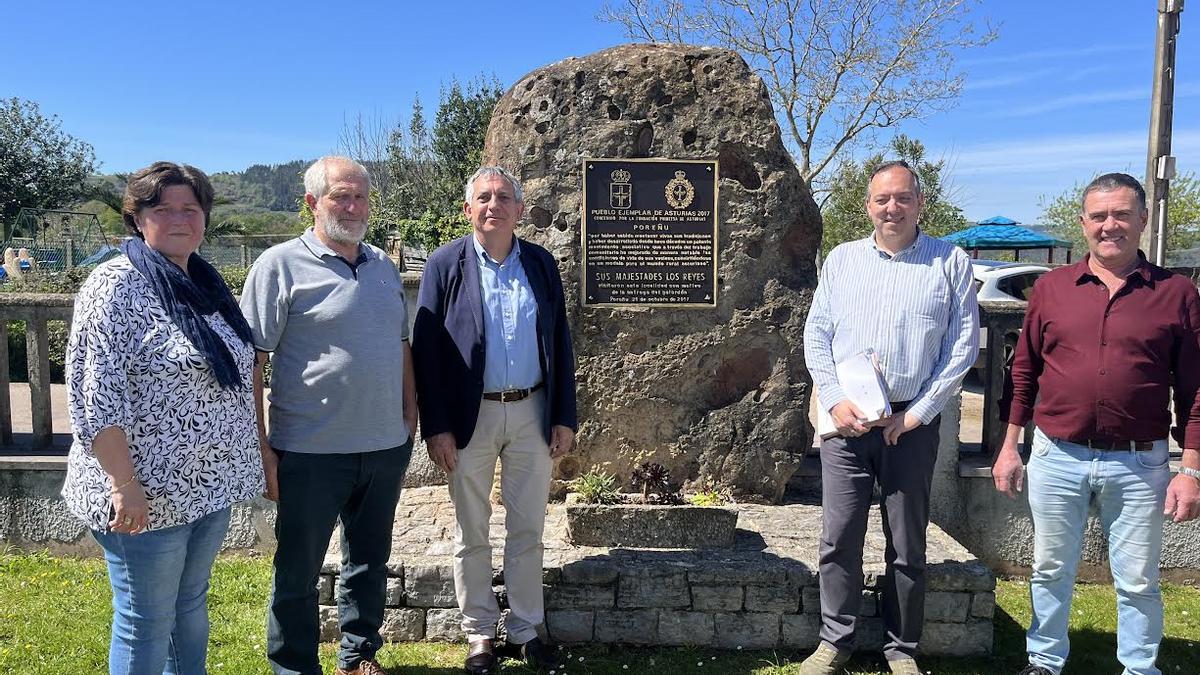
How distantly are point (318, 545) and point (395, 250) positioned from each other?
57.5ft

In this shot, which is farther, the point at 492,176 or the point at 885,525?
the point at 885,525

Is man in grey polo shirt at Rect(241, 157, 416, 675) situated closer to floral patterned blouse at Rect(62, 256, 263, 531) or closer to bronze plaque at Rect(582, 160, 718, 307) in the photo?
floral patterned blouse at Rect(62, 256, 263, 531)

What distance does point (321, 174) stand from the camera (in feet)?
9.48

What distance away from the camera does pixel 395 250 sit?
19.8 meters

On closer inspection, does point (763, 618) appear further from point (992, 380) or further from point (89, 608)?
point (89, 608)

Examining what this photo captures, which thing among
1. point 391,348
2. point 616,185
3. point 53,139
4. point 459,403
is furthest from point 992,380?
point 53,139

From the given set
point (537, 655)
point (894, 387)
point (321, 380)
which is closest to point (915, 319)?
point (894, 387)

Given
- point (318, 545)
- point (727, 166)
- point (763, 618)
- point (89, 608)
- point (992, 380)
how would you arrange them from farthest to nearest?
point (992, 380) < point (727, 166) < point (89, 608) < point (763, 618) < point (318, 545)

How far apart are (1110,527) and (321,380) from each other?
9.71ft

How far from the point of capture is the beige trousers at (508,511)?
3.29m

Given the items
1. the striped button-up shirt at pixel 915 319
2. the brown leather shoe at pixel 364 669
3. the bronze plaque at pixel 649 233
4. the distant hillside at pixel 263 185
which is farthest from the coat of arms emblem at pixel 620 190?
the distant hillside at pixel 263 185

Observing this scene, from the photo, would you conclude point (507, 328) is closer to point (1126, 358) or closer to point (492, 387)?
point (492, 387)

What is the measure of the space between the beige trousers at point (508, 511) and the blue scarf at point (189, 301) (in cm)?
104

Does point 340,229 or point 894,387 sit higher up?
point 340,229
